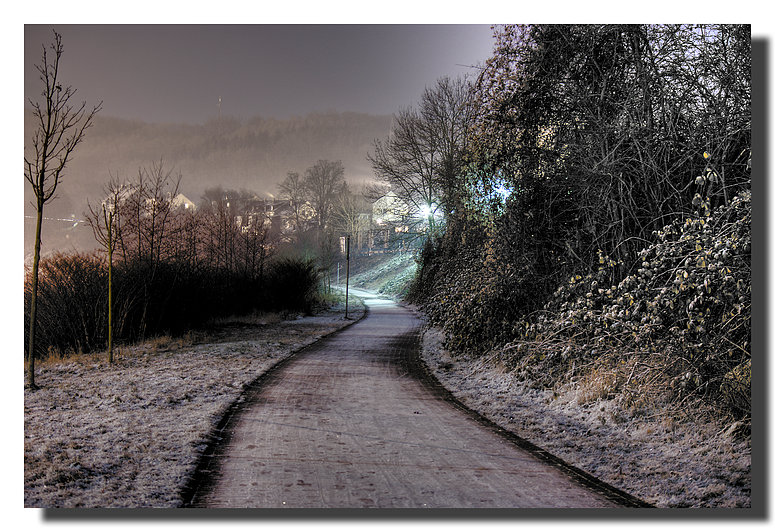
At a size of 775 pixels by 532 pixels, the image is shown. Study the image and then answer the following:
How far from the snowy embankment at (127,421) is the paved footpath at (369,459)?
0.28m

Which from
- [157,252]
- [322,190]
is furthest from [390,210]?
[157,252]

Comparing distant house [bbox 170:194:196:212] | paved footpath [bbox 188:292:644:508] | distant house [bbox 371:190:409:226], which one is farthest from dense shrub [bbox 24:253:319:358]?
distant house [bbox 371:190:409:226]

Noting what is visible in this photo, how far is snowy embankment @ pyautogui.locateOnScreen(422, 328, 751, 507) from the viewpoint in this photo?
3.25 m

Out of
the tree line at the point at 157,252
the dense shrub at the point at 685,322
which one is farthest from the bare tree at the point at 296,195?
the dense shrub at the point at 685,322

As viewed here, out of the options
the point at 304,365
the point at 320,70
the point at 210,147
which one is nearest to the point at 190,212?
the point at 210,147

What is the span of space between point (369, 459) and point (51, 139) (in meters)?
4.89

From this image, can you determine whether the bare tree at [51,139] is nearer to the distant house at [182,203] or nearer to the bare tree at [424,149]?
the distant house at [182,203]

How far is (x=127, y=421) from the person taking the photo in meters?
4.71

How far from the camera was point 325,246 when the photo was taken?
2795 centimetres

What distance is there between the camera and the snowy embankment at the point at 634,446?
3254 mm

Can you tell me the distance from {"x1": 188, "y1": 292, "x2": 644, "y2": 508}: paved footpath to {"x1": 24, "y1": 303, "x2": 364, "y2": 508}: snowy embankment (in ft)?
0.93

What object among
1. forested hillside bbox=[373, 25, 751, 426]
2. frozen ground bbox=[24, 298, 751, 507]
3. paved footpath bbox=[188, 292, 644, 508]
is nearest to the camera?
paved footpath bbox=[188, 292, 644, 508]

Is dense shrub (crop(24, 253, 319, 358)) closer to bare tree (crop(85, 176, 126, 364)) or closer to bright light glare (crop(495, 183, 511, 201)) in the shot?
bare tree (crop(85, 176, 126, 364))
